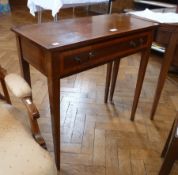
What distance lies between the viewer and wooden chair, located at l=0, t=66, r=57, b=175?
0.70 meters

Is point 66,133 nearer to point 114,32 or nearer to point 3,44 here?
point 114,32

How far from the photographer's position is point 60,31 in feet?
3.46

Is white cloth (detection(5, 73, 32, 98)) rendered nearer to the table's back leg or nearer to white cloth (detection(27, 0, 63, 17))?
the table's back leg

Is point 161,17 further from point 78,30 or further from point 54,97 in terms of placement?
point 54,97

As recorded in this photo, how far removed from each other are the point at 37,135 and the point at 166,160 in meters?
0.60

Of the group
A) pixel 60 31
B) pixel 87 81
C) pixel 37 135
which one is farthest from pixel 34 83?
pixel 37 135

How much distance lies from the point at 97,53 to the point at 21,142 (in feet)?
1.71

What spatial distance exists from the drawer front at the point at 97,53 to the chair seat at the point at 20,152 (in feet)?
0.95

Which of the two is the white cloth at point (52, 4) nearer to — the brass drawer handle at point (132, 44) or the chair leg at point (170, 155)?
the brass drawer handle at point (132, 44)

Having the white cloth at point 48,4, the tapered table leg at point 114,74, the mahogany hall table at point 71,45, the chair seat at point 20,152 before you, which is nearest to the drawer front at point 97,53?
the mahogany hall table at point 71,45

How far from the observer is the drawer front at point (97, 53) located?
3.06 ft

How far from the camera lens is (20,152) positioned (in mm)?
751

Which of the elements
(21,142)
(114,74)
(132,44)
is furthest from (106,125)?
(21,142)

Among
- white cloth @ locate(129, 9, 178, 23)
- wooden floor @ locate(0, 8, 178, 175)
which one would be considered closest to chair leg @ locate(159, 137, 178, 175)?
Result: wooden floor @ locate(0, 8, 178, 175)
